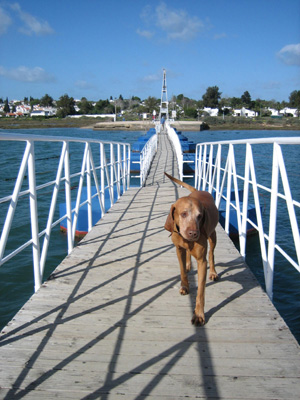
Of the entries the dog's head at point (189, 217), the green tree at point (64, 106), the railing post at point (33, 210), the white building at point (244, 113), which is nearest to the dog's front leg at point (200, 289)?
the dog's head at point (189, 217)

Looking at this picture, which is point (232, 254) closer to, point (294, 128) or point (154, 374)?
point (154, 374)

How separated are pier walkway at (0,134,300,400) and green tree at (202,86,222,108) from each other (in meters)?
126

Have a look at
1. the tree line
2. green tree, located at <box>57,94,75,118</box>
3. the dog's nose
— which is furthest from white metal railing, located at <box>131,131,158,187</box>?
green tree, located at <box>57,94,75,118</box>

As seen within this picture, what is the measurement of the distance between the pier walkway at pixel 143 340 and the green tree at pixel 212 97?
413 ft

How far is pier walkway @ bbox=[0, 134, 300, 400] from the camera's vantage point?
1.85 meters

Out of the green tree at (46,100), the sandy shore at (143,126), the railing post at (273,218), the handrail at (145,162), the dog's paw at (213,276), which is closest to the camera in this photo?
the railing post at (273,218)

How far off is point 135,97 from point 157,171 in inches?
7540

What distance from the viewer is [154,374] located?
76.9 inches

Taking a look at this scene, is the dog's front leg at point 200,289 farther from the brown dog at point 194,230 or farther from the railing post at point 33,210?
the railing post at point 33,210

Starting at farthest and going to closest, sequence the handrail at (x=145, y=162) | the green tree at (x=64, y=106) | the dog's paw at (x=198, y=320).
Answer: the green tree at (x=64, y=106)
the handrail at (x=145, y=162)
the dog's paw at (x=198, y=320)

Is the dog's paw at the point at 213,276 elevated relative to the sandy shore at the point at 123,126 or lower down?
lower down

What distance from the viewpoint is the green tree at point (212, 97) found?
123m

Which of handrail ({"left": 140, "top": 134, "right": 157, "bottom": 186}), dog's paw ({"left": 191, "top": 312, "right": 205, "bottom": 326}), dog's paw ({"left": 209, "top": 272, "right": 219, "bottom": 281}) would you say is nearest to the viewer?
dog's paw ({"left": 191, "top": 312, "right": 205, "bottom": 326})

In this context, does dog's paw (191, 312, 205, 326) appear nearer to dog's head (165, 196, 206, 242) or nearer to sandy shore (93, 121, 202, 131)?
dog's head (165, 196, 206, 242)
